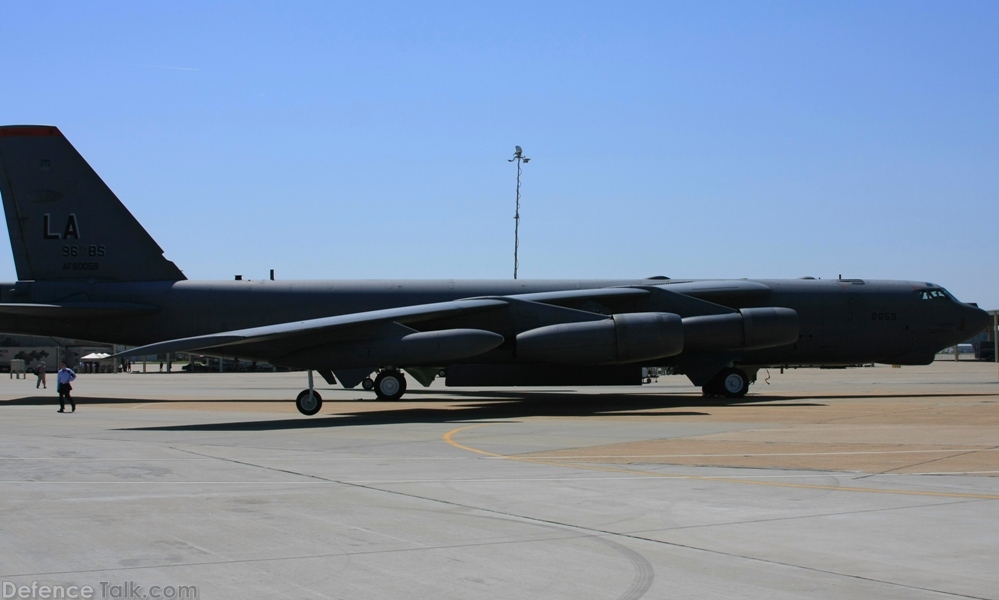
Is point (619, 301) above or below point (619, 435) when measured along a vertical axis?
above

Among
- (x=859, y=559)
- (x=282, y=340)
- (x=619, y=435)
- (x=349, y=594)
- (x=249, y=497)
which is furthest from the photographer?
(x=282, y=340)

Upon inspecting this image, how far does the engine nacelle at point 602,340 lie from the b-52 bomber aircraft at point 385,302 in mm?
1850

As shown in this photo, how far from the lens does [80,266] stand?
27.2 m

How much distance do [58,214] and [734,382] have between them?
779 inches

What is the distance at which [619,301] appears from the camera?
2627 centimetres

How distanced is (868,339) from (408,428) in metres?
15.3

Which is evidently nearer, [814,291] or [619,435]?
[619,435]

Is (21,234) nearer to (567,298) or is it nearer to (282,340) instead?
(282,340)

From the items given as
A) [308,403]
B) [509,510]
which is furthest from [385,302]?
[509,510]

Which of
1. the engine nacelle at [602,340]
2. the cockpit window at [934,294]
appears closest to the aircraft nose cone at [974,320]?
the cockpit window at [934,294]

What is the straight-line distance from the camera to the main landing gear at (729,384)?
87.4 ft

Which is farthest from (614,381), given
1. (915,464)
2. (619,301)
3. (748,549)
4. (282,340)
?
(748,549)

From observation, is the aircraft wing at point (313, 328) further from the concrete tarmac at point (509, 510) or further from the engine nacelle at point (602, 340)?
the concrete tarmac at point (509, 510)

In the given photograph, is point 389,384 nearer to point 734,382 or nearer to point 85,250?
point 85,250
